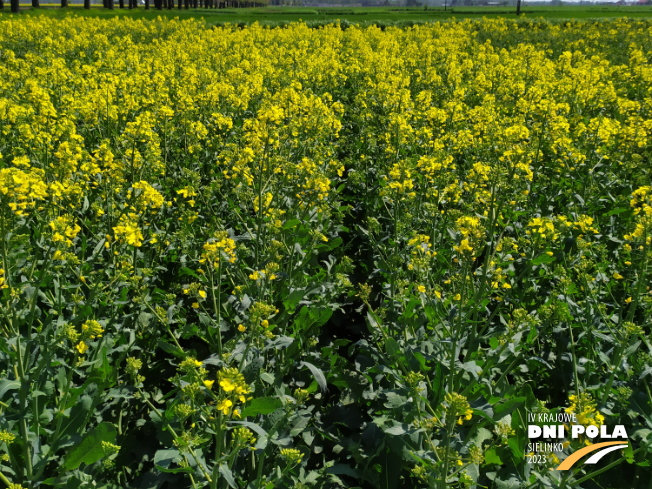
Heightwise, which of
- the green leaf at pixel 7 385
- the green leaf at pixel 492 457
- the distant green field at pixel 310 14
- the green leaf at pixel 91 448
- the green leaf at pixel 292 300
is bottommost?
the green leaf at pixel 492 457

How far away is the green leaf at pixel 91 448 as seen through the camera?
7.93 ft

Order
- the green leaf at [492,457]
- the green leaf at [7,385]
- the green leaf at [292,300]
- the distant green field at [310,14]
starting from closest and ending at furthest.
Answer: the green leaf at [7,385] → the green leaf at [492,457] → the green leaf at [292,300] → the distant green field at [310,14]

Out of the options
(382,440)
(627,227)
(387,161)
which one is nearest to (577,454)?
(382,440)

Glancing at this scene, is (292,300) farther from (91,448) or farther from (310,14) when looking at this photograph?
(310,14)

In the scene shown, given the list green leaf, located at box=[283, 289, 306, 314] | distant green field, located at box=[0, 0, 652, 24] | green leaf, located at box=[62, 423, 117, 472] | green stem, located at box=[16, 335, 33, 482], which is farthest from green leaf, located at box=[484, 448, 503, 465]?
distant green field, located at box=[0, 0, 652, 24]

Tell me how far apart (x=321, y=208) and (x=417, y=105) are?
4549mm

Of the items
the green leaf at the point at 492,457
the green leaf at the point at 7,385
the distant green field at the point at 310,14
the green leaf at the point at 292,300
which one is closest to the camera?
the green leaf at the point at 7,385

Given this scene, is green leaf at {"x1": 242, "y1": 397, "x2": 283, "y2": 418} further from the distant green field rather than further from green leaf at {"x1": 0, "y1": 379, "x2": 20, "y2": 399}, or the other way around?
the distant green field

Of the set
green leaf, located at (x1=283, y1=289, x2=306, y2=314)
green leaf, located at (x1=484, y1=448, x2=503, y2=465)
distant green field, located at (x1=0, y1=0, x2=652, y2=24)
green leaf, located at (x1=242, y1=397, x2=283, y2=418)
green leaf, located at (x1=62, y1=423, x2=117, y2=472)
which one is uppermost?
distant green field, located at (x1=0, y1=0, x2=652, y2=24)

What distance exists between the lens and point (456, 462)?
2361 mm

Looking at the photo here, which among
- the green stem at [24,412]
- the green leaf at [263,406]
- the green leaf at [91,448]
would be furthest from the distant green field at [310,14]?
the green leaf at [263,406]

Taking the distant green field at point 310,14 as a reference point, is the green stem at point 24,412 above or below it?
below

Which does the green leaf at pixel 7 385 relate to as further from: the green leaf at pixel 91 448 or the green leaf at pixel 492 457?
the green leaf at pixel 492 457

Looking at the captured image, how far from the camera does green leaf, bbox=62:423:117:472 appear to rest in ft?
7.93
